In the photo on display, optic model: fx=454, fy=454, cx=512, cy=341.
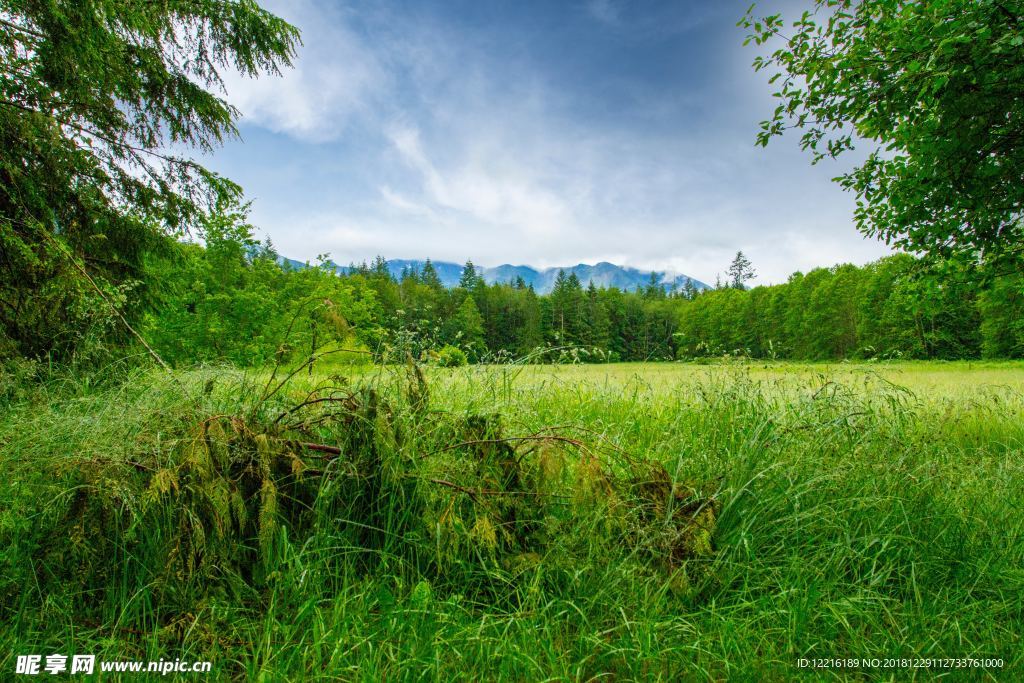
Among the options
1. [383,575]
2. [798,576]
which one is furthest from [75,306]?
[798,576]

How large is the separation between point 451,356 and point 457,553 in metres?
2.90

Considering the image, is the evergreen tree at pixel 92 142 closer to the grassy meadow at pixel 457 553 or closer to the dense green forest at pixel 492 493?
the dense green forest at pixel 492 493

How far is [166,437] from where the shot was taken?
230 cm

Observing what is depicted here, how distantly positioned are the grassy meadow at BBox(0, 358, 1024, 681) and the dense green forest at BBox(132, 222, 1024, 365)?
2.59 ft

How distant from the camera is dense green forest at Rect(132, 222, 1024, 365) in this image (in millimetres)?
4547

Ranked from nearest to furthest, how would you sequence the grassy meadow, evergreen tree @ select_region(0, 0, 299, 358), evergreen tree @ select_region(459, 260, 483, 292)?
1. the grassy meadow
2. evergreen tree @ select_region(0, 0, 299, 358)
3. evergreen tree @ select_region(459, 260, 483, 292)

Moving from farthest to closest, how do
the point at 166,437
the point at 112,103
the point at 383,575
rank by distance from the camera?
the point at 112,103
the point at 166,437
the point at 383,575

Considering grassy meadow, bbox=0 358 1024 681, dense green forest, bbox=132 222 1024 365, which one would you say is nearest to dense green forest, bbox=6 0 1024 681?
grassy meadow, bbox=0 358 1024 681

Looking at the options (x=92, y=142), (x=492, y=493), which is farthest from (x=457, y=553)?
(x=92, y=142)

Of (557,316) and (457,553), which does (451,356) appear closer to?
(457,553)

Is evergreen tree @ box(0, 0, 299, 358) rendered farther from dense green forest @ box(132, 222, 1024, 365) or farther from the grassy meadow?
the grassy meadow

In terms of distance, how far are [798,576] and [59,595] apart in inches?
117

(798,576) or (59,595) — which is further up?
(59,595)

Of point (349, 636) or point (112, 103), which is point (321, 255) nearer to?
point (112, 103)
